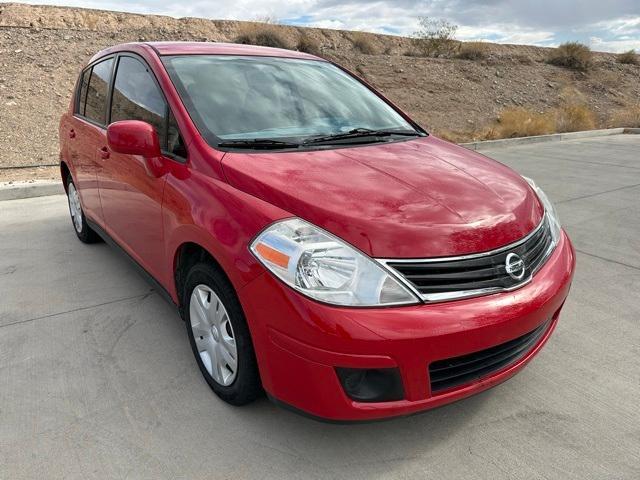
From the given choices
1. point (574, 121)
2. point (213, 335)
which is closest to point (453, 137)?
point (574, 121)

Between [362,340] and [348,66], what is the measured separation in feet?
57.9

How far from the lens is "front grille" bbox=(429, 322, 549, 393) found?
1.94m

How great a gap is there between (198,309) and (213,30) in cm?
2815

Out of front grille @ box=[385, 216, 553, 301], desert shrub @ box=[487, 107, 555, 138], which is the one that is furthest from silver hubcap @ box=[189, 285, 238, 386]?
desert shrub @ box=[487, 107, 555, 138]

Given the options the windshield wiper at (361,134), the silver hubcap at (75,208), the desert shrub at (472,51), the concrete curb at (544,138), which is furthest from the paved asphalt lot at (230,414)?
the desert shrub at (472,51)

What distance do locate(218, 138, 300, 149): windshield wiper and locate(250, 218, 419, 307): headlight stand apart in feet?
2.41

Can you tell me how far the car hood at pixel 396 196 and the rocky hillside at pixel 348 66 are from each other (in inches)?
258

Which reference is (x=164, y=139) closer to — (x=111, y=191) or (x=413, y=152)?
(x=111, y=191)

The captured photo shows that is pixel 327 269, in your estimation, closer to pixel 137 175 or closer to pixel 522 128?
pixel 137 175

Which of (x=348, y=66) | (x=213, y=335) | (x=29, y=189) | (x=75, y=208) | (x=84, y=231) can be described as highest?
(x=213, y=335)

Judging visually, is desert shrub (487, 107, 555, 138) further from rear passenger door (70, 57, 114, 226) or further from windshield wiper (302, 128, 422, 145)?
rear passenger door (70, 57, 114, 226)

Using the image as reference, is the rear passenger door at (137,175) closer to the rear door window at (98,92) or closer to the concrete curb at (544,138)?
the rear door window at (98,92)

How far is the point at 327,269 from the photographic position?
74.5 inches

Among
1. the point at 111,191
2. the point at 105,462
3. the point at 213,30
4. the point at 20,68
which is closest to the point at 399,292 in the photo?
the point at 105,462
